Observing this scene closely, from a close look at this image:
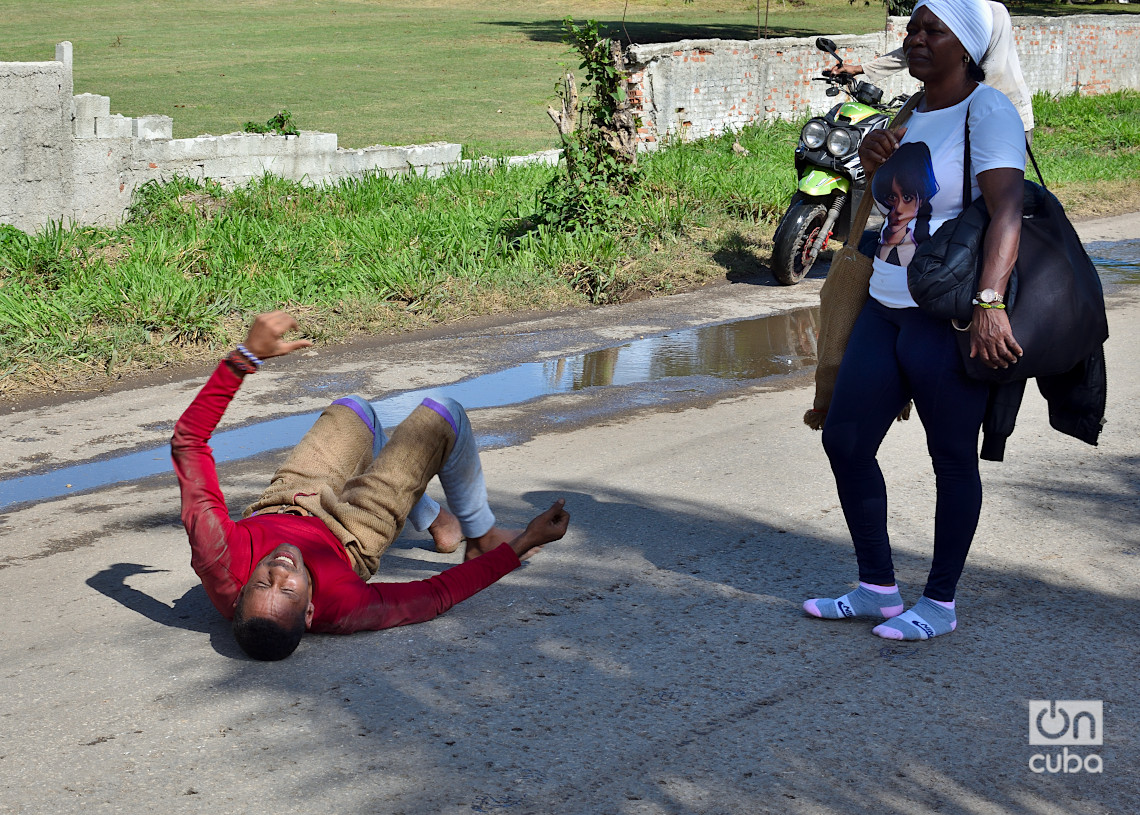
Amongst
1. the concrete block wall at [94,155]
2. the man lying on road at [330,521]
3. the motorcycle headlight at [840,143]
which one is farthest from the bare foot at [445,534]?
the concrete block wall at [94,155]

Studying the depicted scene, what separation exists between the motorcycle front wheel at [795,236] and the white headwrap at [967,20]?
6.29 metres

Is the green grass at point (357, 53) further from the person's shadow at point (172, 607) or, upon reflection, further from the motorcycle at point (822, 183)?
the person's shadow at point (172, 607)

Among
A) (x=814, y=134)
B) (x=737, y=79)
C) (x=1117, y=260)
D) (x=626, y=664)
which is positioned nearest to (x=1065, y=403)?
(x=626, y=664)

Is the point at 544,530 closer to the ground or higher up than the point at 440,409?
closer to the ground

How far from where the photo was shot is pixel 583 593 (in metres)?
4.25

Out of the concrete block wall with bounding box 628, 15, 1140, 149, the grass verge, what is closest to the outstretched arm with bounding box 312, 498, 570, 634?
Answer: the grass verge

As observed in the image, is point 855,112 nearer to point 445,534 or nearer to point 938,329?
point 445,534

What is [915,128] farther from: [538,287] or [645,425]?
[538,287]

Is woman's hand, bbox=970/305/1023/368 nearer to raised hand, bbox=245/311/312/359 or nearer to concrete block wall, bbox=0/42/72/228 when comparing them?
raised hand, bbox=245/311/312/359

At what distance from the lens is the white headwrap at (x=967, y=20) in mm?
3369

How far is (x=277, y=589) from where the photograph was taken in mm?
3562

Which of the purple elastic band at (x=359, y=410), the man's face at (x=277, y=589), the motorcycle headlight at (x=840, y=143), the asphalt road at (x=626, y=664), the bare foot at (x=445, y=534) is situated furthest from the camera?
the motorcycle headlight at (x=840, y=143)

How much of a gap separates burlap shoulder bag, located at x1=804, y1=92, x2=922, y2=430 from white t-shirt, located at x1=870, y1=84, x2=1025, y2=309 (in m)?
0.15

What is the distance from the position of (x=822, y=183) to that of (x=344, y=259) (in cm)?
409
